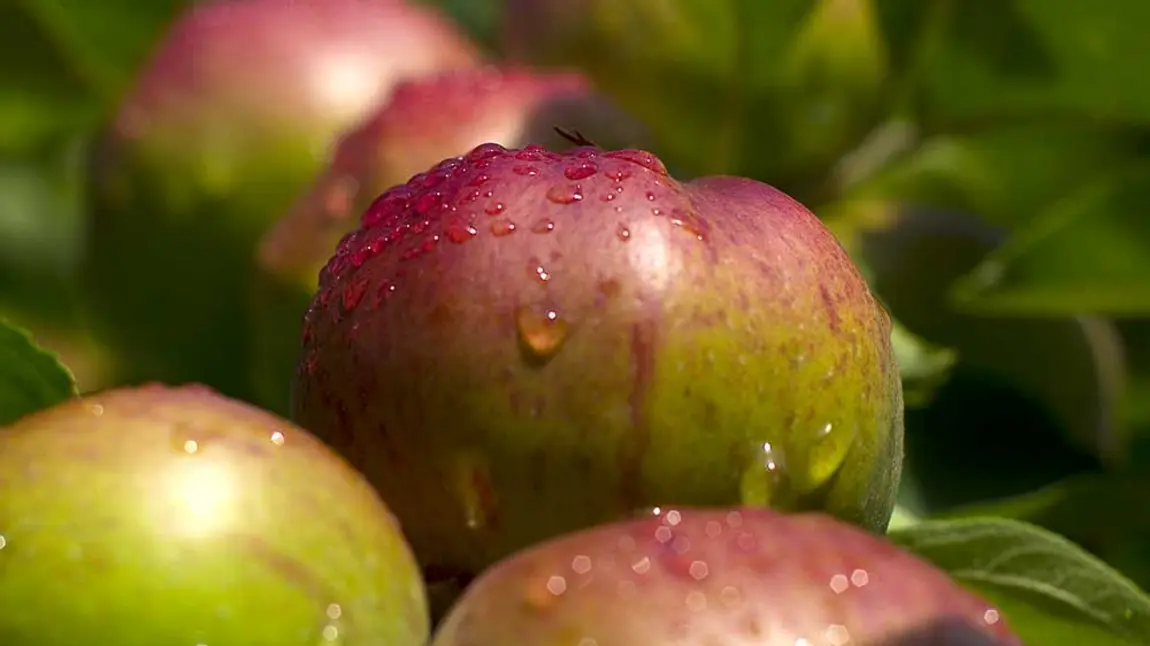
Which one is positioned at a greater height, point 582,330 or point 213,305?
point 582,330

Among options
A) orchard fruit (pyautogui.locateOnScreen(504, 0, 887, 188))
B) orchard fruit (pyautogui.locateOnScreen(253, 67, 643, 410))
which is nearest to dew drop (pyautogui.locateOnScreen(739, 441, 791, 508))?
orchard fruit (pyautogui.locateOnScreen(253, 67, 643, 410))

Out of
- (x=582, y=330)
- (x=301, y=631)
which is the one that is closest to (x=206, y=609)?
(x=301, y=631)

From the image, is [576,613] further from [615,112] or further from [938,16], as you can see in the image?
[938,16]

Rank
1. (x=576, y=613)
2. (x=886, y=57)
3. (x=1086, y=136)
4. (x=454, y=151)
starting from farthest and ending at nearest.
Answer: (x=1086, y=136) < (x=886, y=57) < (x=454, y=151) < (x=576, y=613)

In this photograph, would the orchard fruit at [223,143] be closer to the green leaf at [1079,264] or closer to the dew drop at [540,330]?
the green leaf at [1079,264]

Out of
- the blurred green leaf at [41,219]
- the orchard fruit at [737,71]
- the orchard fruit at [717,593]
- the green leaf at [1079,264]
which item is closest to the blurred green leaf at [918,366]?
the green leaf at [1079,264]

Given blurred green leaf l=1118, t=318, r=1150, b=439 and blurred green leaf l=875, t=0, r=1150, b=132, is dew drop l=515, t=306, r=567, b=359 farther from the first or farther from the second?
blurred green leaf l=1118, t=318, r=1150, b=439

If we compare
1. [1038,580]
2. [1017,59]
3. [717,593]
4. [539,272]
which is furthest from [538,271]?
[1017,59]
